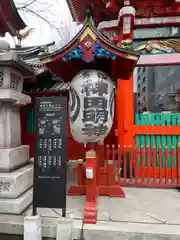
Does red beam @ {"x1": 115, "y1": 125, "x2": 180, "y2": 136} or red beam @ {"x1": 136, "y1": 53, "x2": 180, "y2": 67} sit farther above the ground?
red beam @ {"x1": 136, "y1": 53, "x2": 180, "y2": 67}

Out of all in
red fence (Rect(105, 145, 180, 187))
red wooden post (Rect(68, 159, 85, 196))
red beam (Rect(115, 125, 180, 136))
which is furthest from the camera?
red beam (Rect(115, 125, 180, 136))

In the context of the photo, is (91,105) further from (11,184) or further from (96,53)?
(11,184)

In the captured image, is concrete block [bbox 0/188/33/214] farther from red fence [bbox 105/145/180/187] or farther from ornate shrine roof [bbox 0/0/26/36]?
ornate shrine roof [bbox 0/0/26/36]

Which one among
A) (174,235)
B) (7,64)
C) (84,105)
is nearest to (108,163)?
(84,105)

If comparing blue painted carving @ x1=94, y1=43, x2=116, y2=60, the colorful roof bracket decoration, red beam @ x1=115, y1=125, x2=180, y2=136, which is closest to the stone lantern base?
the colorful roof bracket decoration

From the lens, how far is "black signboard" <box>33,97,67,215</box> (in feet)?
9.85

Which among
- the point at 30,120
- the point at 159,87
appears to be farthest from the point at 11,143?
the point at 159,87

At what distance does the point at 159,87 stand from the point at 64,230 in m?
4.60

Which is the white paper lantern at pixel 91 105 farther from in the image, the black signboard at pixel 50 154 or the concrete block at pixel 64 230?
the concrete block at pixel 64 230

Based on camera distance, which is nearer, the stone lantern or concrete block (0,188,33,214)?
concrete block (0,188,33,214)

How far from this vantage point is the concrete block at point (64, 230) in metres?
2.80

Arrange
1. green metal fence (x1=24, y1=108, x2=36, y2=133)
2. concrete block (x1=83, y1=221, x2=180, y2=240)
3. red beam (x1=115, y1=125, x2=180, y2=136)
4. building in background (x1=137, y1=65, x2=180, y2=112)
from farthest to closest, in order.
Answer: green metal fence (x1=24, y1=108, x2=36, y2=133)
building in background (x1=137, y1=65, x2=180, y2=112)
red beam (x1=115, y1=125, x2=180, y2=136)
concrete block (x1=83, y1=221, x2=180, y2=240)

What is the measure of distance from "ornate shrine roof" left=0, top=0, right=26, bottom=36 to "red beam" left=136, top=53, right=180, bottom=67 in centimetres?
339

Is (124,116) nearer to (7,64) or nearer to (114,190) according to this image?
(114,190)
